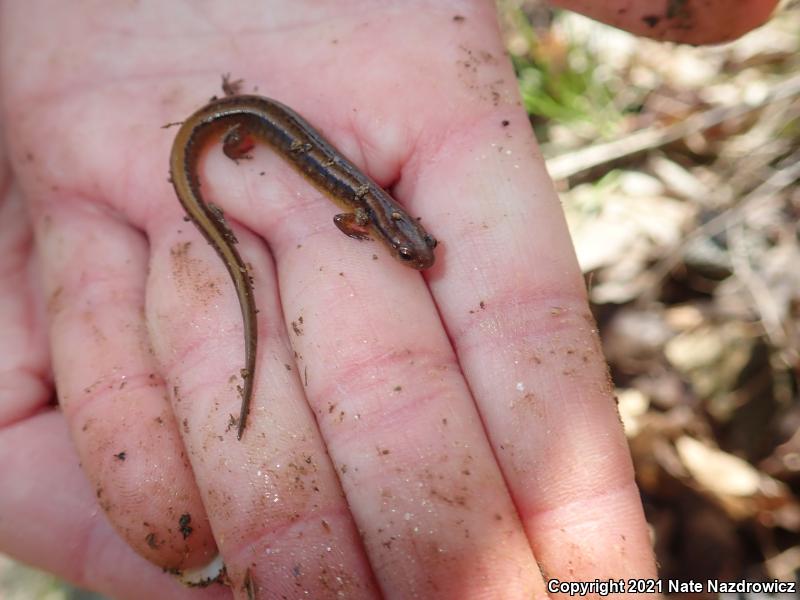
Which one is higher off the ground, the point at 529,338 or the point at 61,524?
the point at 529,338

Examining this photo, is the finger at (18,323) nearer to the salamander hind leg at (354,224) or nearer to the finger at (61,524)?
the finger at (61,524)

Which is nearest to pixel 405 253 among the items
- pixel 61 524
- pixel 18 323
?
pixel 61 524

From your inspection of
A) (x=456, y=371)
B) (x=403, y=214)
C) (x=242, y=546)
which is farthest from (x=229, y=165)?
(x=242, y=546)

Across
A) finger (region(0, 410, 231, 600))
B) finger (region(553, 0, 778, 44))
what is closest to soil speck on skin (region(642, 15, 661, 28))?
finger (region(553, 0, 778, 44))

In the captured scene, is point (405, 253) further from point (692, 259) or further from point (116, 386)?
point (692, 259)

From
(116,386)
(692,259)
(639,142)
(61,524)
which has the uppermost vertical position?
(116,386)
